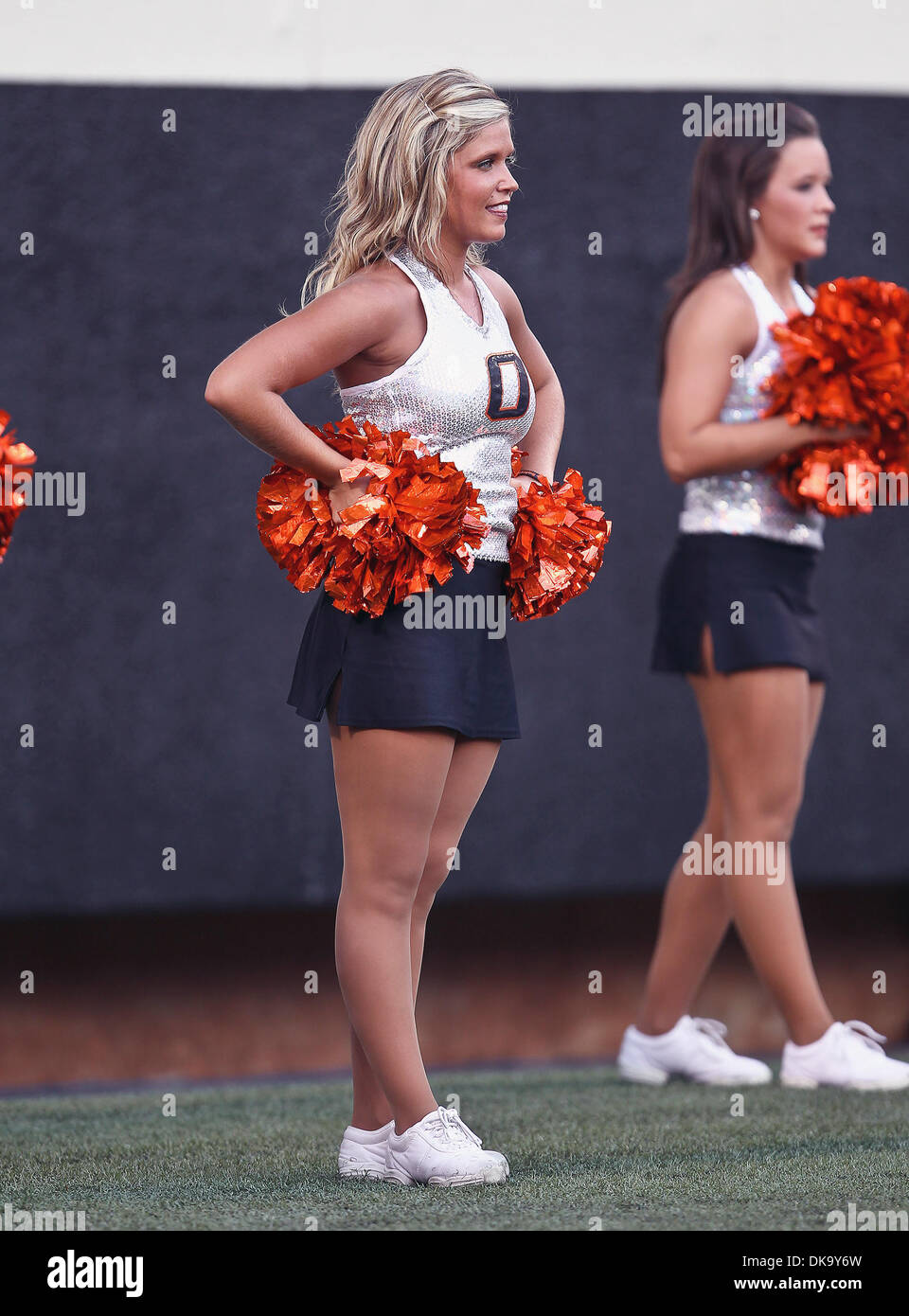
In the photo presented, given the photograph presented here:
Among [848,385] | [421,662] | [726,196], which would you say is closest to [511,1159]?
[421,662]

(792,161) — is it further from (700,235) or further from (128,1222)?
(128,1222)

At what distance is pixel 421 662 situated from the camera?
9.20 feet

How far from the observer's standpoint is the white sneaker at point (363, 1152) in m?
2.91

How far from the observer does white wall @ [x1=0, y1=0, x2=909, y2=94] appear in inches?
174

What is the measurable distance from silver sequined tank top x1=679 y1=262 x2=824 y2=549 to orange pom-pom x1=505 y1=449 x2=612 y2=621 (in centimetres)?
87

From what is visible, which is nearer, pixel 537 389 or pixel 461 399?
pixel 461 399

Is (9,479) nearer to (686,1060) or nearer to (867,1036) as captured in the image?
(686,1060)

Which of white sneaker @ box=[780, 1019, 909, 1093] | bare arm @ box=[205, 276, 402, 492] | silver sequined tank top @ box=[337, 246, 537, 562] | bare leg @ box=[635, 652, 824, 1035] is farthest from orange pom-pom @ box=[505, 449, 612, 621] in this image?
white sneaker @ box=[780, 1019, 909, 1093]

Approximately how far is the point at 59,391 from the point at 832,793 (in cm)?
214

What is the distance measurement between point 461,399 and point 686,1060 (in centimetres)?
181

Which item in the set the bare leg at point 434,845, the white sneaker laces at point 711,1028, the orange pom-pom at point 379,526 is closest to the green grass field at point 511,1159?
the bare leg at point 434,845

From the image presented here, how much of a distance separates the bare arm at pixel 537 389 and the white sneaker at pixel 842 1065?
1.42 m

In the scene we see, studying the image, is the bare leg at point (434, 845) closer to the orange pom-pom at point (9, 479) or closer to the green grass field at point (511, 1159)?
the green grass field at point (511, 1159)
